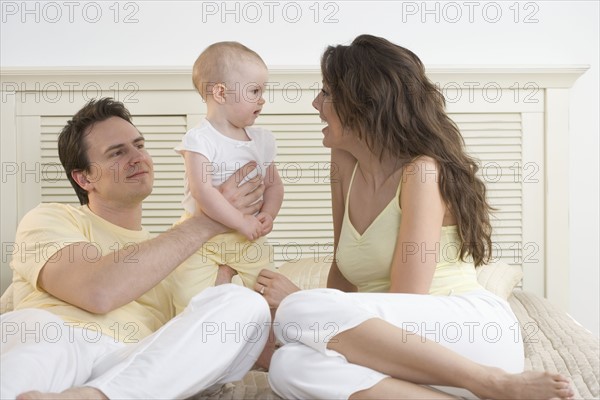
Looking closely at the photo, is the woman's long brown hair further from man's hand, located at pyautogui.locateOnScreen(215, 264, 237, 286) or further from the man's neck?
the man's neck

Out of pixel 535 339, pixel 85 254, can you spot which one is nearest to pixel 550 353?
pixel 535 339

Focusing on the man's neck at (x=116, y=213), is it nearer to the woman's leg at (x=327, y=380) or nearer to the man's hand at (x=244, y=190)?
the man's hand at (x=244, y=190)

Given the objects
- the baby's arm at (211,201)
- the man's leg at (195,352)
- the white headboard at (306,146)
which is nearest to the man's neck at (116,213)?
the baby's arm at (211,201)

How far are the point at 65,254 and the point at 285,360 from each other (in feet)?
1.88

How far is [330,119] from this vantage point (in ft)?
6.31

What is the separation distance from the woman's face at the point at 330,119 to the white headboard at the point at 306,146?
0.89m

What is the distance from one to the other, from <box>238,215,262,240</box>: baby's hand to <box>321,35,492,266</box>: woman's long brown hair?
1.02 feet

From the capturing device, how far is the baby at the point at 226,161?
6.29 feet

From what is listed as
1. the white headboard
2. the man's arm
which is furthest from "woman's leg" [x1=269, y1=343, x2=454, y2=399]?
the white headboard

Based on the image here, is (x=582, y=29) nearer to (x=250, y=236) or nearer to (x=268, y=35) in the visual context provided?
(x=268, y=35)

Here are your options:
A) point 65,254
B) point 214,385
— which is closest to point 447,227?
point 214,385

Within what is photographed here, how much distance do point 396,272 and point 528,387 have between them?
402 millimetres

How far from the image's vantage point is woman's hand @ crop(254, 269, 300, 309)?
6.17 feet

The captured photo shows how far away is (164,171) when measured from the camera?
2875 mm
